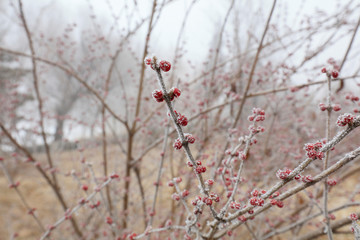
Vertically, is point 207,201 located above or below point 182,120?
below

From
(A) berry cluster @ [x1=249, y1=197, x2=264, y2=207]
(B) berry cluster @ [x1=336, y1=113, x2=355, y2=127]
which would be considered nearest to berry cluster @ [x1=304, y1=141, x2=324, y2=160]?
(B) berry cluster @ [x1=336, y1=113, x2=355, y2=127]

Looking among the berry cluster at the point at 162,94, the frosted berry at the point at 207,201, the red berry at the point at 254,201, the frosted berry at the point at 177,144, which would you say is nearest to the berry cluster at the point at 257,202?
the red berry at the point at 254,201

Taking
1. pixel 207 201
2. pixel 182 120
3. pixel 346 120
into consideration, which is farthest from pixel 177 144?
pixel 346 120

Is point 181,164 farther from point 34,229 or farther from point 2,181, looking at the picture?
point 2,181

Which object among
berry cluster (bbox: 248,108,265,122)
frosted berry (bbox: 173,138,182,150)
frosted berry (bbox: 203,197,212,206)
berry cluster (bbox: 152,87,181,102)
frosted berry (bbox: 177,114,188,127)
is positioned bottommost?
frosted berry (bbox: 203,197,212,206)

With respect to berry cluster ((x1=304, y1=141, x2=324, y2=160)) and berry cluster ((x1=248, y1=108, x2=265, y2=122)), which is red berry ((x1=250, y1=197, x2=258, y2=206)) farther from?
berry cluster ((x1=248, y1=108, x2=265, y2=122))

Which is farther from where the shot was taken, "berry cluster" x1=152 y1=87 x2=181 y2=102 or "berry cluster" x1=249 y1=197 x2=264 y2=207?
"berry cluster" x1=249 y1=197 x2=264 y2=207

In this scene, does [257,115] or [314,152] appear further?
[257,115]

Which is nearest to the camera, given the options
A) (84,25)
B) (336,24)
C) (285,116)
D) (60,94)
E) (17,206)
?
(336,24)

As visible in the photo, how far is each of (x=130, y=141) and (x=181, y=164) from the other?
4.11 ft

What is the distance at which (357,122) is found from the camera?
0.75 m

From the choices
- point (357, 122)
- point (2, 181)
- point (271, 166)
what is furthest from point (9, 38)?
point (357, 122)

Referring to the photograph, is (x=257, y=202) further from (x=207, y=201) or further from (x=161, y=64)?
(x=161, y=64)

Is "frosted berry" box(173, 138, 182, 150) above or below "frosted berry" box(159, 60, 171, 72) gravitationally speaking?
below
